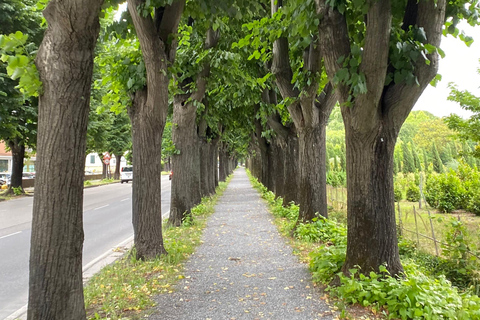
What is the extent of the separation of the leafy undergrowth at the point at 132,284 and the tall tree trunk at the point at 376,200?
278 centimetres

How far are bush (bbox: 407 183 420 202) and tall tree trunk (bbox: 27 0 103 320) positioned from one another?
24.0 m

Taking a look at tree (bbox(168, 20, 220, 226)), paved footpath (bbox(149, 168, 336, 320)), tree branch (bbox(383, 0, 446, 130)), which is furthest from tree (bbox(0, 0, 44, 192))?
tree branch (bbox(383, 0, 446, 130))

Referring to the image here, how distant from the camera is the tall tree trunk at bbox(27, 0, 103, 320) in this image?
3572 mm

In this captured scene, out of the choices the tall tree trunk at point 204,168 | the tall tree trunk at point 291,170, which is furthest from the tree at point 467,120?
the tall tree trunk at point 204,168

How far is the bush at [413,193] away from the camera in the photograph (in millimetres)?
24083

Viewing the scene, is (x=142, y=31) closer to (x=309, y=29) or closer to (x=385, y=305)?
(x=309, y=29)

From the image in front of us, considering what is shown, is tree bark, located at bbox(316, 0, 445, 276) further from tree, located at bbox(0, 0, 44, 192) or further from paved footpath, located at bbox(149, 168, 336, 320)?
tree, located at bbox(0, 0, 44, 192)

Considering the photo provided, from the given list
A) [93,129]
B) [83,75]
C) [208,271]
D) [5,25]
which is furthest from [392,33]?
[93,129]

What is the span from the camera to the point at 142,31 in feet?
20.4

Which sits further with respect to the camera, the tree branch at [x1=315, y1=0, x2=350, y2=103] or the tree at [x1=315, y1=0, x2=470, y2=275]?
the tree branch at [x1=315, y1=0, x2=350, y2=103]

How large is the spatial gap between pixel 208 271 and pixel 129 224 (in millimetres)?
7144

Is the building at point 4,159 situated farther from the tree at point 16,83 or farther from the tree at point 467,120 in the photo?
the tree at point 467,120

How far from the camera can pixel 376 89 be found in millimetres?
4676

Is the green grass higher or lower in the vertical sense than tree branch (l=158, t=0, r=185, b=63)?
lower
